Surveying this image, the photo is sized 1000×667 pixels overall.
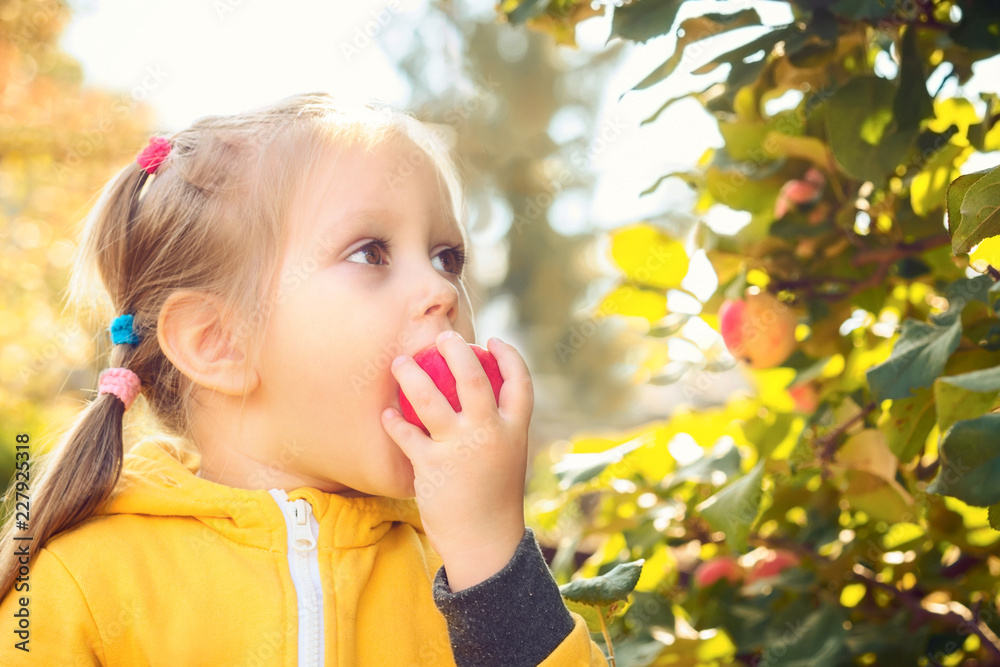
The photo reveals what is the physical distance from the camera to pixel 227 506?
783mm

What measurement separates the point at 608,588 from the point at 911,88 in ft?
2.18

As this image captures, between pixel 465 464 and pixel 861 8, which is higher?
pixel 861 8

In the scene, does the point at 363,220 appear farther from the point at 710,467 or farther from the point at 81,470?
the point at 710,467

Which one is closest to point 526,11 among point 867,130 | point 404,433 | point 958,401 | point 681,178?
point 681,178

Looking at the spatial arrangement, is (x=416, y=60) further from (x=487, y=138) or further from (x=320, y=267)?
(x=320, y=267)

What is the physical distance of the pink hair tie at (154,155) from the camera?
3.14ft

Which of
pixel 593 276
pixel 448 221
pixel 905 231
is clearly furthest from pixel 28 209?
pixel 593 276

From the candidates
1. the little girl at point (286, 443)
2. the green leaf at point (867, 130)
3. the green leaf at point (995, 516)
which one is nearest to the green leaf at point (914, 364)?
the green leaf at point (995, 516)

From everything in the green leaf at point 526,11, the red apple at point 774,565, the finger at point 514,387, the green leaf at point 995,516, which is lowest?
the red apple at point 774,565

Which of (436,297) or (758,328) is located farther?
(758,328)

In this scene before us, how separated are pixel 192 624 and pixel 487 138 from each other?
29.4 ft

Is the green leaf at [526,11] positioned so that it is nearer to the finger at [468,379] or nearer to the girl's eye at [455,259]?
the girl's eye at [455,259]

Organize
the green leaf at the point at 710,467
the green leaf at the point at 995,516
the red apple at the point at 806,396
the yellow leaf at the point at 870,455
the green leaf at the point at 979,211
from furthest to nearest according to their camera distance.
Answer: the red apple at the point at 806,396 → the green leaf at the point at 710,467 → the yellow leaf at the point at 870,455 → the green leaf at the point at 995,516 → the green leaf at the point at 979,211

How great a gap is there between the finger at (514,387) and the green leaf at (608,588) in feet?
0.55
